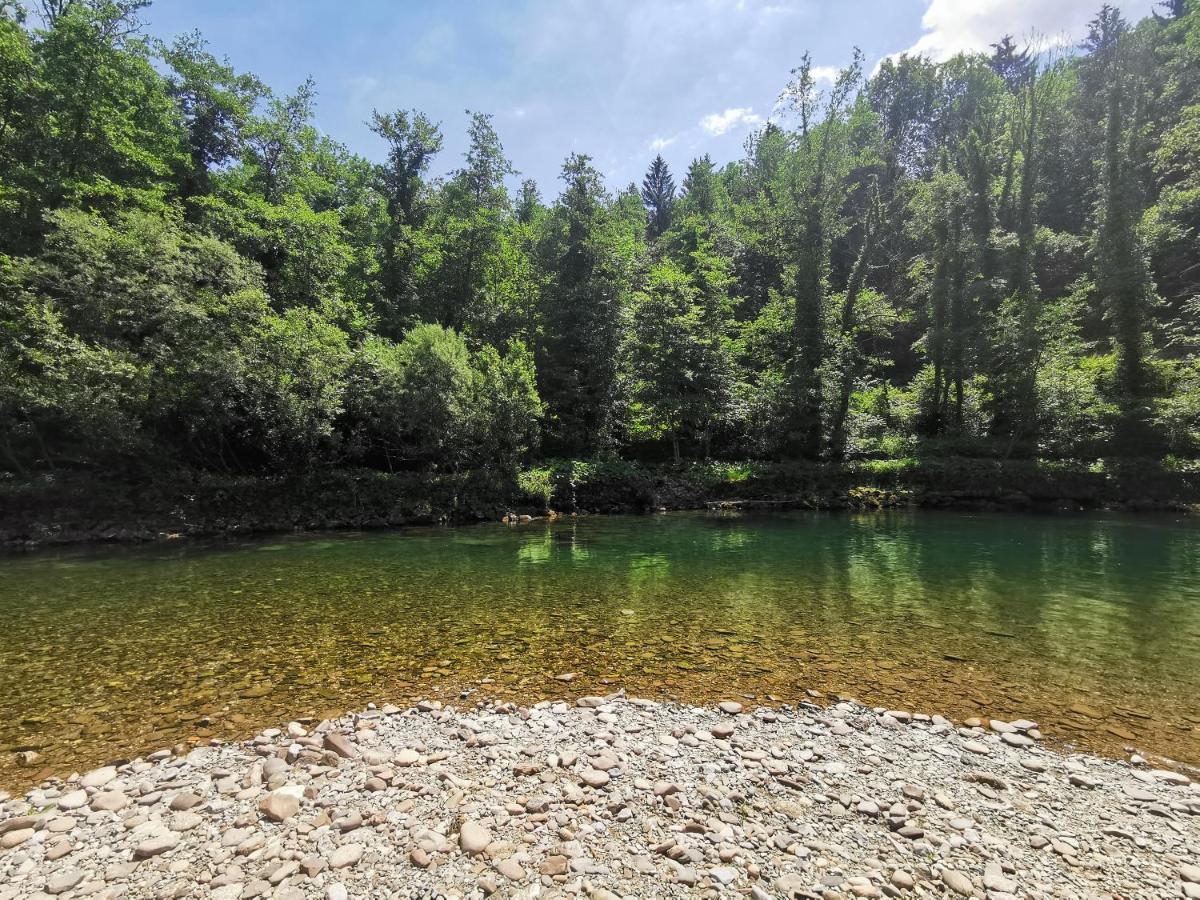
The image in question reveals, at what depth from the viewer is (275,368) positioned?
63.9 feet

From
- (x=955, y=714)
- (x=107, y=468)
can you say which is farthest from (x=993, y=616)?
(x=107, y=468)

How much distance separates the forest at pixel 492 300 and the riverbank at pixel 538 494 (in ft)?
4.24

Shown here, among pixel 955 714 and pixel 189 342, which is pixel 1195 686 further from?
pixel 189 342

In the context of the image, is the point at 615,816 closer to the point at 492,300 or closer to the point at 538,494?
the point at 538,494

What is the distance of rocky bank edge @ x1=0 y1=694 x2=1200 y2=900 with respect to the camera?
3148mm

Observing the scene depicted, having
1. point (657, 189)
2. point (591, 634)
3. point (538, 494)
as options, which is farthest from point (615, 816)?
point (657, 189)

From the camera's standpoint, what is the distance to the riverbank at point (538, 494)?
1781cm

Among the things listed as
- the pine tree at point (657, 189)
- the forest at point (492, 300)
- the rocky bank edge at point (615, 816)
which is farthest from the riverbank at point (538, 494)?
the pine tree at point (657, 189)

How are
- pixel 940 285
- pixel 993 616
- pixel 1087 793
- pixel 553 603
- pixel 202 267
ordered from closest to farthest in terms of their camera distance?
pixel 1087 793 < pixel 993 616 < pixel 553 603 < pixel 202 267 < pixel 940 285

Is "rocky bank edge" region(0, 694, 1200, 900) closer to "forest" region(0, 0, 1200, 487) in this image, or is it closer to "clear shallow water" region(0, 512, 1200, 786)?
"clear shallow water" region(0, 512, 1200, 786)

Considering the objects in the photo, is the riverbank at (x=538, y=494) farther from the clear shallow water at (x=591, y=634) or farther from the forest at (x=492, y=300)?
the clear shallow water at (x=591, y=634)

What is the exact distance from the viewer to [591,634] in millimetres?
8109

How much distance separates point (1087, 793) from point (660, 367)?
990 inches

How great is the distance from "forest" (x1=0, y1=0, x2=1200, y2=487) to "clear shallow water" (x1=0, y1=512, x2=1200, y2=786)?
24.3 feet
